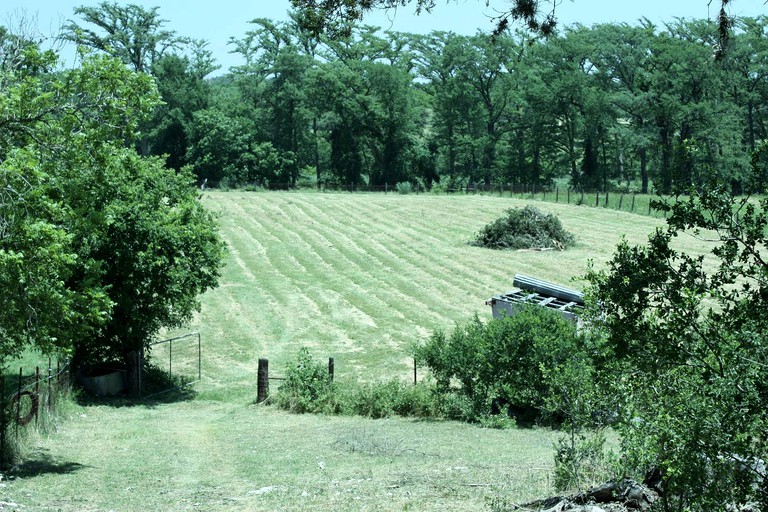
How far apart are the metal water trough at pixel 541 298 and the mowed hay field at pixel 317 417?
3.43 m

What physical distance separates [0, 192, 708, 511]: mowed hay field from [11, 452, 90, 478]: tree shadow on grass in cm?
3

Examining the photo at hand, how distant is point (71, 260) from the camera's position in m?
14.8

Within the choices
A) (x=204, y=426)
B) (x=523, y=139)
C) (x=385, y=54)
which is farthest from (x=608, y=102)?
(x=204, y=426)

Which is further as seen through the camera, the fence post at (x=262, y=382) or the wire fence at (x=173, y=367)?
the wire fence at (x=173, y=367)

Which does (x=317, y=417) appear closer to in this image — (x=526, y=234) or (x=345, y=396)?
(x=345, y=396)

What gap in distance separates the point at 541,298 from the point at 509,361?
5130mm

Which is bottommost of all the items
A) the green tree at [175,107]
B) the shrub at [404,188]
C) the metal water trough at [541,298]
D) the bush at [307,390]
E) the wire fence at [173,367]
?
the wire fence at [173,367]

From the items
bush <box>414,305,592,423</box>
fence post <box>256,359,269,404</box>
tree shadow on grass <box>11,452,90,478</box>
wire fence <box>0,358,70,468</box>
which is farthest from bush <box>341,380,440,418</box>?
tree shadow on grass <box>11,452,90,478</box>

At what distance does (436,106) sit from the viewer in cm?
9594

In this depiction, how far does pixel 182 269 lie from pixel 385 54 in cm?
7999

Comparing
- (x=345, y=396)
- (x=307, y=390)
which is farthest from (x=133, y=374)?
(x=345, y=396)

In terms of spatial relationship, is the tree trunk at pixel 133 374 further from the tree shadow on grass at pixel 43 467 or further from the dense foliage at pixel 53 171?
the tree shadow on grass at pixel 43 467

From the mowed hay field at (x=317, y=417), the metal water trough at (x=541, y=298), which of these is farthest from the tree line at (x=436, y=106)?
the metal water trough at (x=541, y=298)

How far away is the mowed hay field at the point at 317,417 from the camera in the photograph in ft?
42.6
